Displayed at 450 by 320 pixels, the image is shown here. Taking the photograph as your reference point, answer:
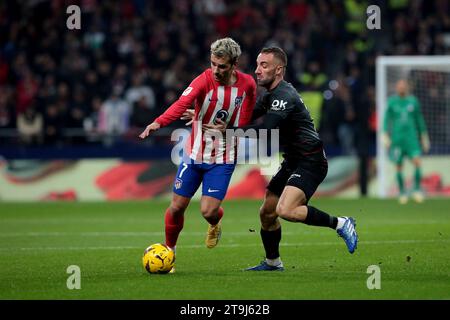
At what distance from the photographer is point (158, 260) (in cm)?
953

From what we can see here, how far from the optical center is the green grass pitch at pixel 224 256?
325 inches

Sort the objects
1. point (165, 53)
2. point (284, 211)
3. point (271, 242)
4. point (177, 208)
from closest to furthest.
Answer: point (284, 211) < point (271, 242) < point (177, 208) < point (165, 53)

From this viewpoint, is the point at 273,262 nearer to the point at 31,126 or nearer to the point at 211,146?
the point at 211,146

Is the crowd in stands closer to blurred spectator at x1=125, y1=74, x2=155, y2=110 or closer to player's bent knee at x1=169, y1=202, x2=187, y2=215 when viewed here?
blurred spectator at x1=125, y1=74, x2=155, y2=110

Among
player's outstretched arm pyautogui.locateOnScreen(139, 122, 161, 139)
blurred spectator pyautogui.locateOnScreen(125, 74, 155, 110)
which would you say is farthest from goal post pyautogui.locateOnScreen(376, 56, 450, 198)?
player's outstretched arm pyautogui.locateOnScreen(139, 122, 161, 139)

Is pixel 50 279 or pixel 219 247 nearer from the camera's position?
pixel 50 279

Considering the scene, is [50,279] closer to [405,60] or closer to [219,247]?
[219,247]

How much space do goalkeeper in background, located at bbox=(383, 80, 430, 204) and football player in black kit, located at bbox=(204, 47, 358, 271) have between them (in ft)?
32.9

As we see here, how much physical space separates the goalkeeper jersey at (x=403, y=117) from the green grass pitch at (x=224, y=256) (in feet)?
5.56

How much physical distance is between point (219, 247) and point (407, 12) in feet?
46.6

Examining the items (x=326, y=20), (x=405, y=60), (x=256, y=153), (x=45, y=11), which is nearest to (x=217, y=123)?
(x=256, y=153)

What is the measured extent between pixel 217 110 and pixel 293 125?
0.81m

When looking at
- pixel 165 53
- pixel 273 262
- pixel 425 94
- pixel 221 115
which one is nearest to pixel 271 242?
pixel 273 262

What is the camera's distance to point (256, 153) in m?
19.4
